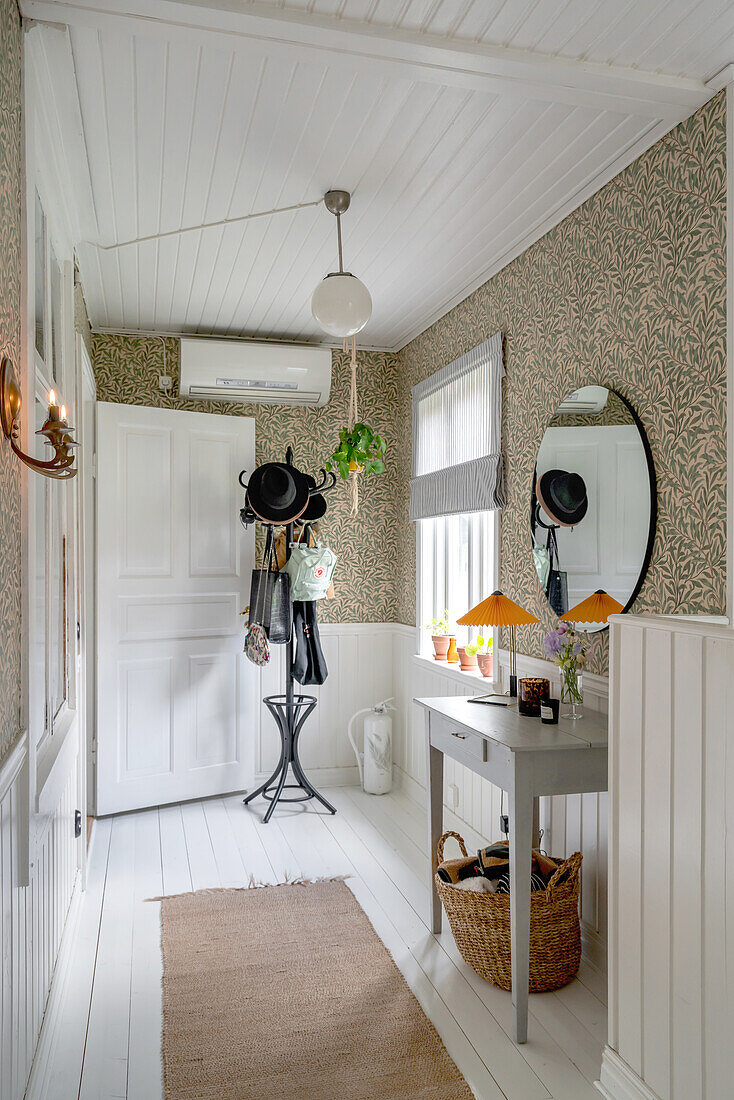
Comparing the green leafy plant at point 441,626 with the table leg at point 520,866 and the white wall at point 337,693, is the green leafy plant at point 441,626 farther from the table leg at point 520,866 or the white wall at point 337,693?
the table leg at point 520,866

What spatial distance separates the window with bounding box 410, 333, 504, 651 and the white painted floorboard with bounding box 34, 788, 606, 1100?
114 centimetres

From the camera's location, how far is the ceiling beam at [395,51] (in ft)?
5.81

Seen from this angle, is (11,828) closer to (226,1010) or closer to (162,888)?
(226,1010)

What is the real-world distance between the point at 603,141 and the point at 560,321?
25.6 inches

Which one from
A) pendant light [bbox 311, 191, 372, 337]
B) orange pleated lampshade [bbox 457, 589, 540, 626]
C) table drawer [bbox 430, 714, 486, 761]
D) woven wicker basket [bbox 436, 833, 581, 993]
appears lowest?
woven wicker basket [bbox 436, 833, 581, 993]

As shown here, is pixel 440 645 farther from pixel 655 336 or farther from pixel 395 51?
pixel 395 51

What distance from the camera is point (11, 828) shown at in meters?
1.60

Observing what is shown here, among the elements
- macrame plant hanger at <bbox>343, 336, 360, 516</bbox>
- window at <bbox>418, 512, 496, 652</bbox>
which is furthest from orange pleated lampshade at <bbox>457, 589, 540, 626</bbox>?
macrame plant hanger at <bbox>343, 336, 360, 516</bbox>

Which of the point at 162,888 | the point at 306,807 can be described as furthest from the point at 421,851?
the point at 162,888

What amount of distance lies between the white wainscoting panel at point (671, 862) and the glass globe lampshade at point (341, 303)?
1336mm

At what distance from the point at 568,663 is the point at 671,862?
915 mm

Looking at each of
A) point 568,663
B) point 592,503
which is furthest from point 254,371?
point 568,663

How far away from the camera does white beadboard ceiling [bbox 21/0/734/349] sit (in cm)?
184

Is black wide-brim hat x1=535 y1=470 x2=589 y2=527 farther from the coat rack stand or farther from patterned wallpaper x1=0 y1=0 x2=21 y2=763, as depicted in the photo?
patterned wallpaper x1=0 y1=0 x2=21 y2=763
